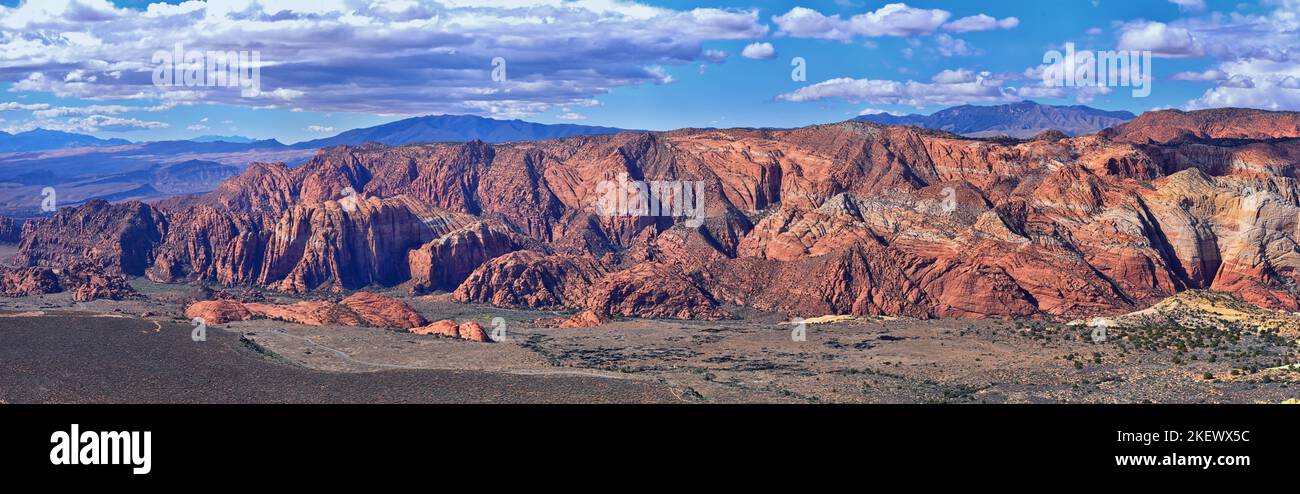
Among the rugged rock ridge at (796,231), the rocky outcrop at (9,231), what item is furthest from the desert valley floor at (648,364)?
the rocky outcrop at (9,231)

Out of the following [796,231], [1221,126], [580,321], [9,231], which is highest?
[1221,126]

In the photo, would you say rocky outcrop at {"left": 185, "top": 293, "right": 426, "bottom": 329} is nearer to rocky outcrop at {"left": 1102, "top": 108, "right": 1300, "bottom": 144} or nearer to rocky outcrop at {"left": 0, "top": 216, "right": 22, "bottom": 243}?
rocky outcrop at {"left": 0, "top": 216, "right": 22, "bottom": 243}

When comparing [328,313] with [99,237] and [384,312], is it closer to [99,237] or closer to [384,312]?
[384,312]

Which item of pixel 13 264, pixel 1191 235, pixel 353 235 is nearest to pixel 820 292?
pixel 1191 235

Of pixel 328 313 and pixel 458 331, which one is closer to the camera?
pixel 458 331

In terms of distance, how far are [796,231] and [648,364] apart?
140 feet

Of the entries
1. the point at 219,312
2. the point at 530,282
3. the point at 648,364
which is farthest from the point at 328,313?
the point at 530,282

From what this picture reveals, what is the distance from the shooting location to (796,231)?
10144cm

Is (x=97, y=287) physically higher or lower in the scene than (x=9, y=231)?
lower

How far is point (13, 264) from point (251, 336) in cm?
8517

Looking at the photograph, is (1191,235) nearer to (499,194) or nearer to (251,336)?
(251,336)

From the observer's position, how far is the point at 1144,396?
45375 millimetres

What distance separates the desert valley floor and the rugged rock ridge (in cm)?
1159

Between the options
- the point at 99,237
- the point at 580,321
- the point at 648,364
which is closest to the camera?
the point at 648,364
